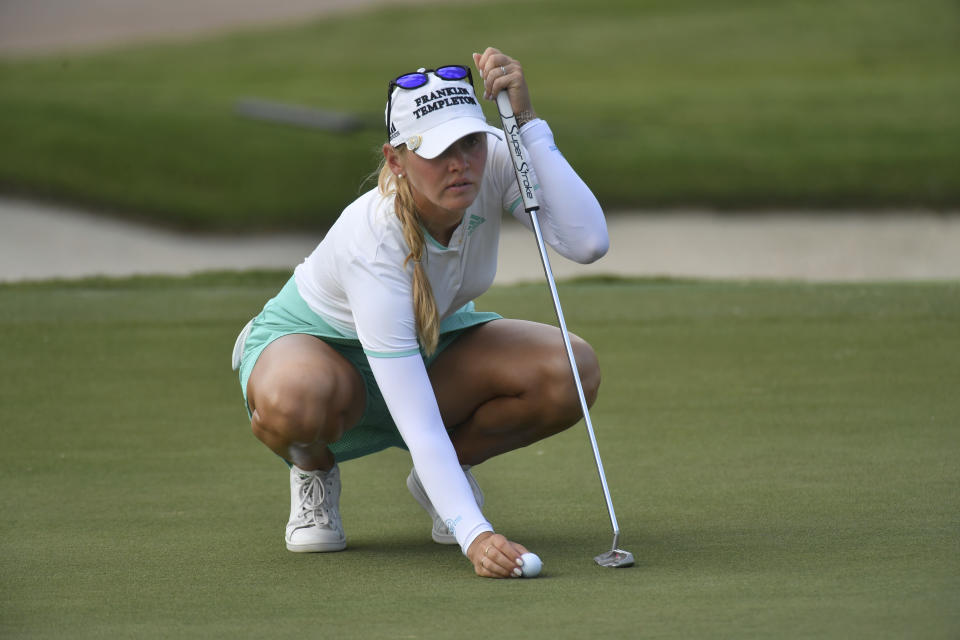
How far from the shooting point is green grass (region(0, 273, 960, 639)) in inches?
96.1

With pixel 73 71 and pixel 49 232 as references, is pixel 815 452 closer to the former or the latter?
pixel 49 232

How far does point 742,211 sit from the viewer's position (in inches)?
518

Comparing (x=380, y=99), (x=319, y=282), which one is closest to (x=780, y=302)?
(x=319, y=282)

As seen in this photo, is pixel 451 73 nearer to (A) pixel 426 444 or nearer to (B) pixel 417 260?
(B) pixel 417 260

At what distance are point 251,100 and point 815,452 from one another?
1534 centimetres

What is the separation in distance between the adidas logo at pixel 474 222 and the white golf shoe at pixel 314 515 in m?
0.64

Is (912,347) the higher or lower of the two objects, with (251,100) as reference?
lower

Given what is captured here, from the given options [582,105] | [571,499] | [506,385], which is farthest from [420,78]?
[582,105]

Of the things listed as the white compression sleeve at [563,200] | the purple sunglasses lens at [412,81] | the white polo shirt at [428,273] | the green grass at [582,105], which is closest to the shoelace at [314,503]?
the white polo shirt at [428,273]

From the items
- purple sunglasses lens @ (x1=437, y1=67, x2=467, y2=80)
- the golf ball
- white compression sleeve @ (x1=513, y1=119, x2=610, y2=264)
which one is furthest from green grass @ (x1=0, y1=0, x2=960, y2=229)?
the golf ball

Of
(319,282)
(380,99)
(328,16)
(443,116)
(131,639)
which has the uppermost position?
(328,16)

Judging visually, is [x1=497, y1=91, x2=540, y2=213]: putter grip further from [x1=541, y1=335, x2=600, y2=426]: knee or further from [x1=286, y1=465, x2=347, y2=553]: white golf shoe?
[x1=286, y1=465, x2=347, y2=553]: white golf shoe

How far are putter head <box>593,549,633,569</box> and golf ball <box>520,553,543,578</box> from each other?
0.15 m

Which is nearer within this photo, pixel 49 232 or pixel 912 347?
pixel 912 347
